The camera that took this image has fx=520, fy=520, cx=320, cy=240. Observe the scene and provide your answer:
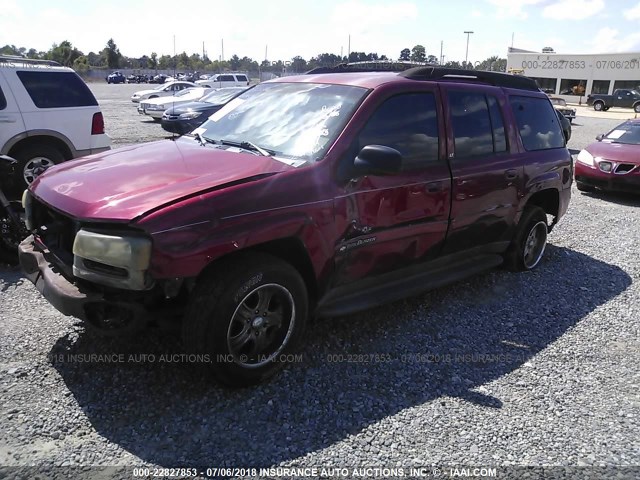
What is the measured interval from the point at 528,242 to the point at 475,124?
1.67 metres

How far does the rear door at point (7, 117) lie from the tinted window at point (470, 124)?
20.1 feet

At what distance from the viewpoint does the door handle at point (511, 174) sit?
4777mm

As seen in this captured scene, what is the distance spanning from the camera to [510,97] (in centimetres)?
503

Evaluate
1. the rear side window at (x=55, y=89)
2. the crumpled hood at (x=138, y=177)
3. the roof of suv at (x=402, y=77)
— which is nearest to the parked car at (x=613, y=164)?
the roof of suv at (x=402, y=77)

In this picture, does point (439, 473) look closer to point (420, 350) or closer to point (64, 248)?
point (420, 350)

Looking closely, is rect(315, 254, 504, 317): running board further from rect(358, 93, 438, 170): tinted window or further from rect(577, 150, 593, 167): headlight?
rect(577, 150, 593, 167): headlight

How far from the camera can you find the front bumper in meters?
2.89

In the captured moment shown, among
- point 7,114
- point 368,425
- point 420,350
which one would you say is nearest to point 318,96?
point 420,350

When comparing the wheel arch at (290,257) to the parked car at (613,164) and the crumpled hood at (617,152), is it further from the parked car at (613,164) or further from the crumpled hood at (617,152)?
the crumpled hood at (617,152)

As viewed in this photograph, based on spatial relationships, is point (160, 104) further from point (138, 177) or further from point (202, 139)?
point (138, 177)

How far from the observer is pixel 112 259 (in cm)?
272

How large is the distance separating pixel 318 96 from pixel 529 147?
8.05ft

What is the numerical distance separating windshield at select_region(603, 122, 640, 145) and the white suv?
9.52 m

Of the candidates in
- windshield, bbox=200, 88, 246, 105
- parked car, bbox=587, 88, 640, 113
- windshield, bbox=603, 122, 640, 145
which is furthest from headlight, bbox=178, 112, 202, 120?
parked car, bbox=587, 88, 640, 113
